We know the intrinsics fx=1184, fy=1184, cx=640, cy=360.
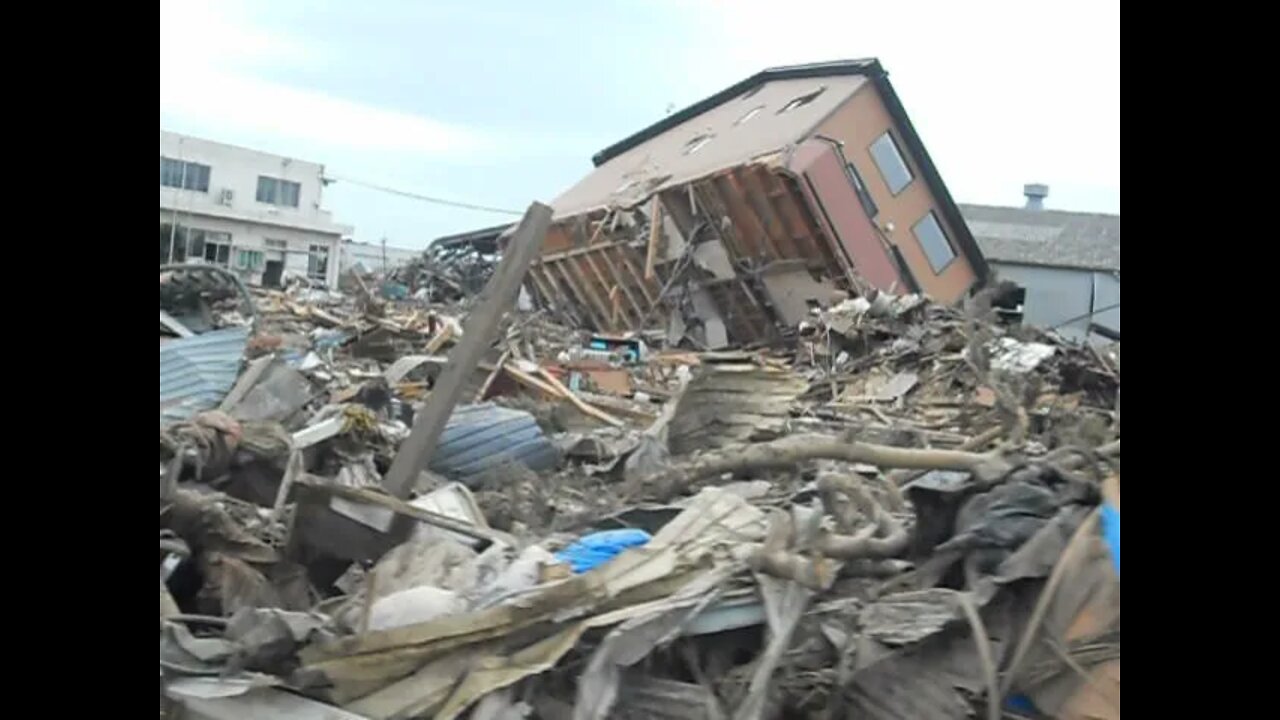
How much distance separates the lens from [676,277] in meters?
13.2

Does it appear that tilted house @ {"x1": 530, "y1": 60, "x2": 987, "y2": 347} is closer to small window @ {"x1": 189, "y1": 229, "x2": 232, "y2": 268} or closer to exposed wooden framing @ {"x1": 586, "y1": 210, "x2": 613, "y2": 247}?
exposed wooden framing @ {"x1": 586, "y1": 210, "x2": 613, "y2": 247}

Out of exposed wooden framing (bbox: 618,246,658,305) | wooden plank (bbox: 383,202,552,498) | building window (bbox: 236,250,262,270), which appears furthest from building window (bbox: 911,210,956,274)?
building window (bbox: 236,250,262,270)

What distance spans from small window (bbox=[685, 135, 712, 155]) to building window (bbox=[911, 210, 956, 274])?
296 cm

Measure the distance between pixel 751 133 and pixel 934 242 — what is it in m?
2.49

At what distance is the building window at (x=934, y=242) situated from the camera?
13594 millimetres

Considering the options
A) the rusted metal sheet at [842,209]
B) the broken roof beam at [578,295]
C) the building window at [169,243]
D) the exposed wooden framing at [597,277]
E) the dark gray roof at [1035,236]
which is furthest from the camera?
the dark gray roof at [1035,236]

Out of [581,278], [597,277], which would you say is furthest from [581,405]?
[581,278]

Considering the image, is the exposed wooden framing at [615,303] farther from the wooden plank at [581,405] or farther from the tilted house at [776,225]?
the wooden plank at [581,405]

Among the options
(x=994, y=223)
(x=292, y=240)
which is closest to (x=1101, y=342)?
(x=994, y=223)

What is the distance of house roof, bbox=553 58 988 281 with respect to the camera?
13.2 meters

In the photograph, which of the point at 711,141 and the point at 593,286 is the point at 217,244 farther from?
the point at 711,141

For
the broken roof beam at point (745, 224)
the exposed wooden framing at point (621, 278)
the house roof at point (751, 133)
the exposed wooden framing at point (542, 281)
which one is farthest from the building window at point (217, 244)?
the broken roof beam at point (745, 224)

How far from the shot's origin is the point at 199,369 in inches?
213
